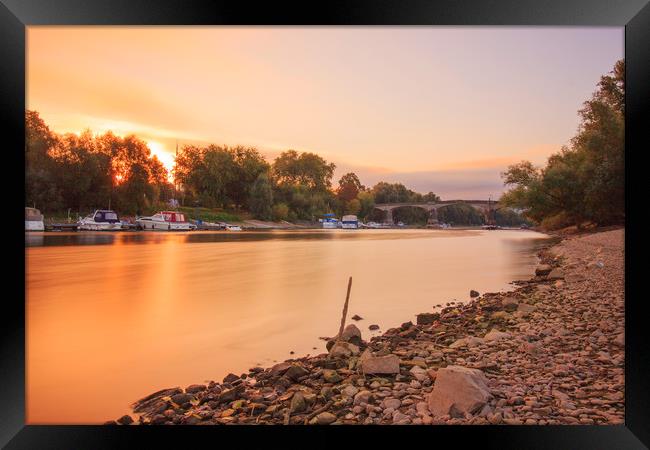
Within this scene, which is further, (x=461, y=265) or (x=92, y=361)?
(x=461, y=265)

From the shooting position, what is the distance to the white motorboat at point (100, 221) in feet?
19.0

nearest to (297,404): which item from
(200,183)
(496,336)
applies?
(496,336)

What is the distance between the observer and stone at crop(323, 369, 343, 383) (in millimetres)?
2596

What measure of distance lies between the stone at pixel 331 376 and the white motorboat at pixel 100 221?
458cm

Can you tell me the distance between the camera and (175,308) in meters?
5.29

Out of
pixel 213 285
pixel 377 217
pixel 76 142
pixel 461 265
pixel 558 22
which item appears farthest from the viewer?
pixel 461 265

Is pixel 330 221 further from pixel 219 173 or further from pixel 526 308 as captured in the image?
pixel 526 308

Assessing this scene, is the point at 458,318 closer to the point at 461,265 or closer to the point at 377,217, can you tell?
the point at 377,217

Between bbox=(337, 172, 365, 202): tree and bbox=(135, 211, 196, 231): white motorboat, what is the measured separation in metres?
2.83

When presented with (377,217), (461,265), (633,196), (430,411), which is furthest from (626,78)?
(461,265)

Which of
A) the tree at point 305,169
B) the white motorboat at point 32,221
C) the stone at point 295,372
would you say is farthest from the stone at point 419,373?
the tree at point 305,169

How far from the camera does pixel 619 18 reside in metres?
2.41

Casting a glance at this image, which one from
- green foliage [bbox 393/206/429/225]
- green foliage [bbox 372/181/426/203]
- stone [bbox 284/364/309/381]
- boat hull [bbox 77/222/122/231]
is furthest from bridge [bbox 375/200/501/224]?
boat hull [bbox 77/222/122/231]

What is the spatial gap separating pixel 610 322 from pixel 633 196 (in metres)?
1.44
